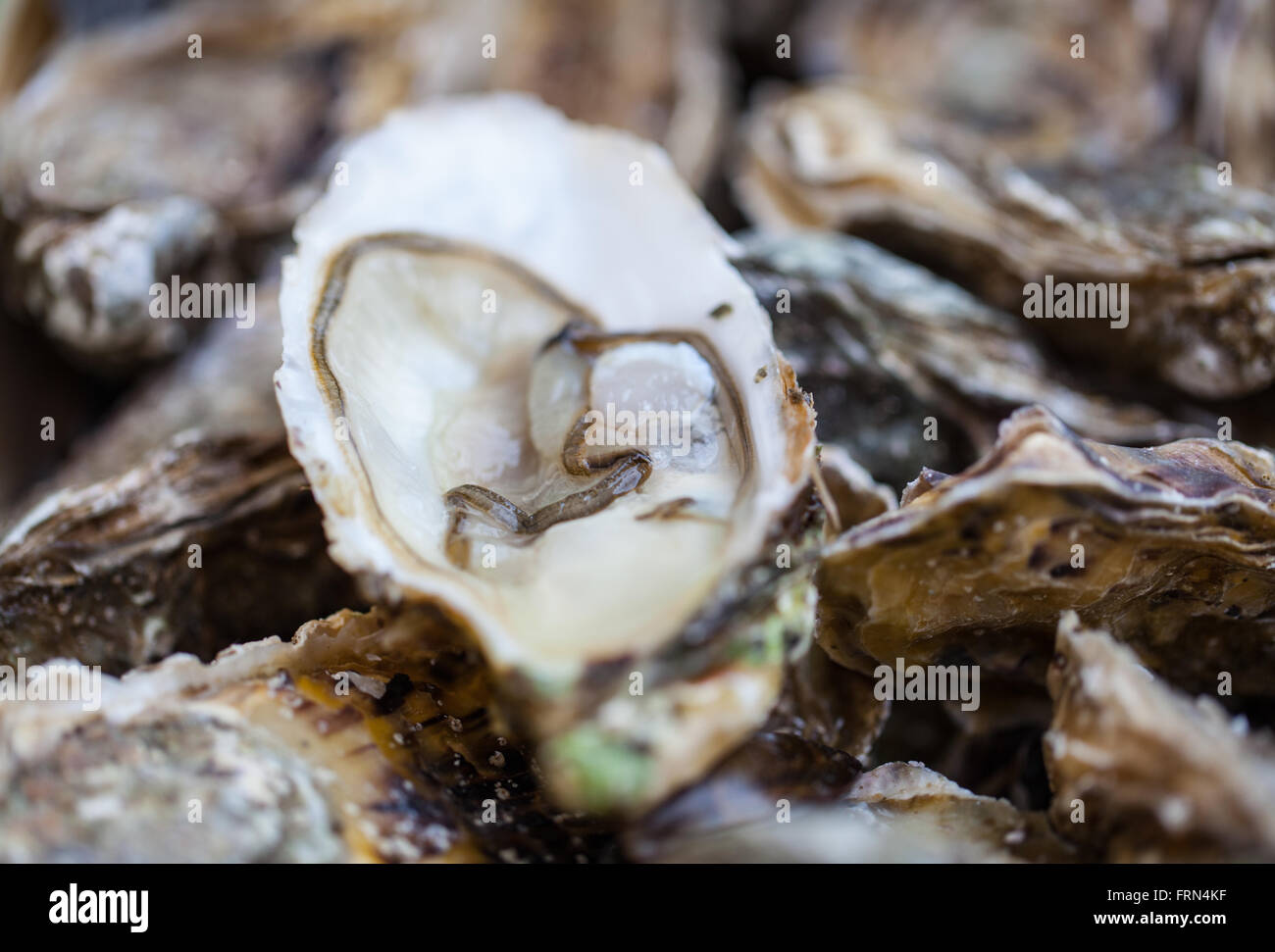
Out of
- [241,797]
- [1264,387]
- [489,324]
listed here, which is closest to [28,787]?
[241,797]

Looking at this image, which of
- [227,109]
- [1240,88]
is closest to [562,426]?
[227,109]

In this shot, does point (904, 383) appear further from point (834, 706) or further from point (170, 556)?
point (170, 556)

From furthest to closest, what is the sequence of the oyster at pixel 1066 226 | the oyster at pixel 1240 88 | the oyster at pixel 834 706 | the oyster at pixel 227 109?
the oyster at pixel 1240 88 → the oyster at pixel 227 109 → the oyster at pixel 1066 226 → the oyster at pixel 834 706

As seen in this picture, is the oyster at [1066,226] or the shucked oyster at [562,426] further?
the oyster at [1066,226]

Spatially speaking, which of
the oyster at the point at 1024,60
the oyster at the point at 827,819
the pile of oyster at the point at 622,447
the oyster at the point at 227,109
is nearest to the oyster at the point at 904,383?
the pile of oyster at the point at 622,447

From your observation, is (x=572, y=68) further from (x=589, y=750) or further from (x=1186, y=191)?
(x=589, y=750)

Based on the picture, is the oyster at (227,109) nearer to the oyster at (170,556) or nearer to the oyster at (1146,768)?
the oyster at (170,556)

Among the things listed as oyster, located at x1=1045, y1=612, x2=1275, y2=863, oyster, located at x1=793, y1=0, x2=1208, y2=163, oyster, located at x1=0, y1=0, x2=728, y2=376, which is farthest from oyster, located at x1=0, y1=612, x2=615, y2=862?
oyster, located at x1=793, y1=0, x2=1208, y2=163
